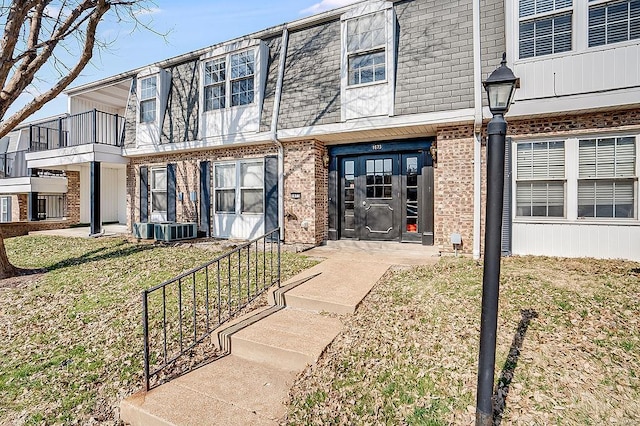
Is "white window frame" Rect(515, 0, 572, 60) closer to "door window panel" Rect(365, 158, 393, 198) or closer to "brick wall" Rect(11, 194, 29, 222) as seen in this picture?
"door window panel" Rect(365, 158, 393, 198)

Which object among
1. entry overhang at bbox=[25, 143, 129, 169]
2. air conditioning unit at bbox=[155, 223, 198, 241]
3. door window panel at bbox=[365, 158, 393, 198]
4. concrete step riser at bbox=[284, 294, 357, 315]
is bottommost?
concrete step riser at bbox=[284, 294, 357, 315]

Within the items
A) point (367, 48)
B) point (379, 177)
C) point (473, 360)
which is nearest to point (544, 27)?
point (367, 48)

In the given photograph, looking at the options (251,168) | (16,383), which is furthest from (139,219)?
(16,383)

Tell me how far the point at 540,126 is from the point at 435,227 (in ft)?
9.58

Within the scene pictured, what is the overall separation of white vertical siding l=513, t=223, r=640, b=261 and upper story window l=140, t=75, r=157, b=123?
38.6 ft

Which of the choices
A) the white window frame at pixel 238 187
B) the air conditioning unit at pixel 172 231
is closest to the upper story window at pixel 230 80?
the white window frame at pixel 238 187

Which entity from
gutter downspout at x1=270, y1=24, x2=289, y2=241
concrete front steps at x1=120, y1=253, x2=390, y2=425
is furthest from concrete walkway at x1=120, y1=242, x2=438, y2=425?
gutter downspout at x1=270, y1=24, x2=289, y2=241

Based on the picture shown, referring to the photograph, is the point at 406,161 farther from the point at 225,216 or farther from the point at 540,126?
the point at 225,216

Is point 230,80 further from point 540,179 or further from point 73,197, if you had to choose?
point 73,197

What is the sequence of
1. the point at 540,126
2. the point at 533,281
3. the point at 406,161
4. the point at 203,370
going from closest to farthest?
the point at 203,370 < the point at 533,281 < the point at 540,126 < the point at 406,161

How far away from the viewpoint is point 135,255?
27.3ft

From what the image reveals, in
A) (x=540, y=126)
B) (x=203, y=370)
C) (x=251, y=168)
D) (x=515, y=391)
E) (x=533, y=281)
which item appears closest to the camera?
(x=515, y=391)

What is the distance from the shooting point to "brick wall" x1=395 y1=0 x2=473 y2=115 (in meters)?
6.82

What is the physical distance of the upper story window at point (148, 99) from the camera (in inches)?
443
